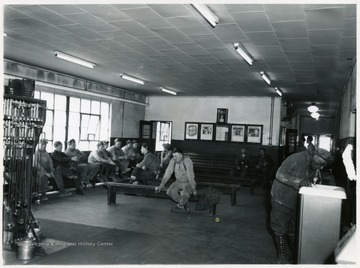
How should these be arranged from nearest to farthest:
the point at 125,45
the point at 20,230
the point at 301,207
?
the point at 301,207 < the point at 20,230 < the point at 125,45

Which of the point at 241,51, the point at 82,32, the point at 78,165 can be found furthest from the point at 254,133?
the point at 82,32

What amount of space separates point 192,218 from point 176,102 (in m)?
9.69

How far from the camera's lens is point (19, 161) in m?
4.85

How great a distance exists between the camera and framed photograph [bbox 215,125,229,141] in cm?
1519

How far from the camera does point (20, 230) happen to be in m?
4.96

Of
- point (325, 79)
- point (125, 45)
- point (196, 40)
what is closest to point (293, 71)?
point (325, 79)

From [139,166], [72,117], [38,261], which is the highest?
[72,117]

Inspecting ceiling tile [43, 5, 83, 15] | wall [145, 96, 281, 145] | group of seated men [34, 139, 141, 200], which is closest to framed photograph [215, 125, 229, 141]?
wall [145, 96, 281, 145]

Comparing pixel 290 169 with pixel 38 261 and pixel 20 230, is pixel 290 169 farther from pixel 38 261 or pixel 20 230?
pixel 20 230

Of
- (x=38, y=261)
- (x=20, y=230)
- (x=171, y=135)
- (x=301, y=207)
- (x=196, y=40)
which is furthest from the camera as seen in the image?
(x=171, y=135)

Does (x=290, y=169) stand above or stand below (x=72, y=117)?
below

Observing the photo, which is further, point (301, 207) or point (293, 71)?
point (293, 71)

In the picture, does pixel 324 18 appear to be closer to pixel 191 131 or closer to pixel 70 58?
pixel 70 58

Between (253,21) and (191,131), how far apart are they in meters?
10.3
